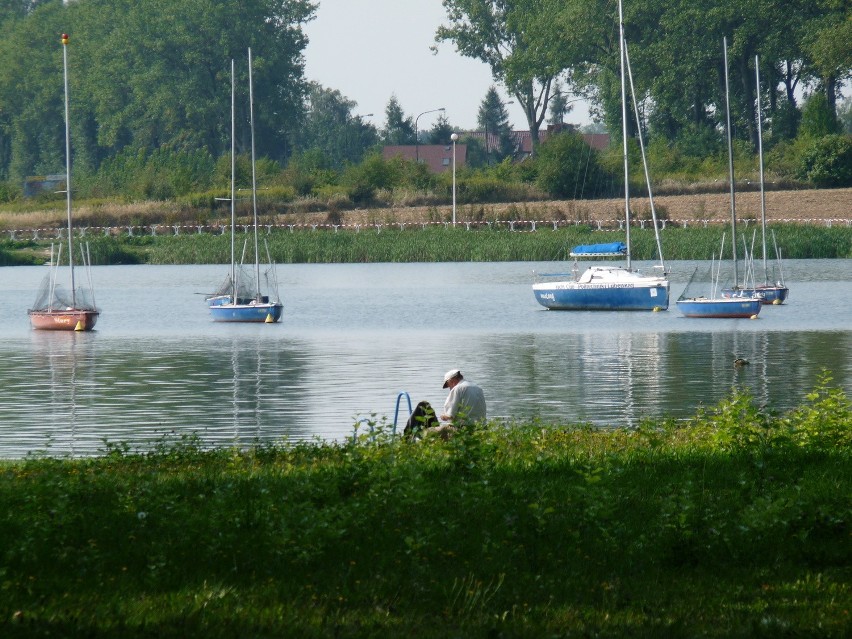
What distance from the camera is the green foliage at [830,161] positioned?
A: 93.4m

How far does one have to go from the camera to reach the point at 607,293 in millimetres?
48688

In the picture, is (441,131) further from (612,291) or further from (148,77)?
(612,291)

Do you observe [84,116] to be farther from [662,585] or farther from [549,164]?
[662,585]

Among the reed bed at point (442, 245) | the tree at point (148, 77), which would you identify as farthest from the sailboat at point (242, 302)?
the tree at point (148, 77)

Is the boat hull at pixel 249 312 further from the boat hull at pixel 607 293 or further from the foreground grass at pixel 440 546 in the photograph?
the foreground grass at pixel 440 546

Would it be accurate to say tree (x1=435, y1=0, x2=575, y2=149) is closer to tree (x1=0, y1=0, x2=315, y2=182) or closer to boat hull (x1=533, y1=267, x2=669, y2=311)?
tree (x1=0, y1=0, x2=315, y2=182)

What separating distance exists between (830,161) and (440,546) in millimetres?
88175

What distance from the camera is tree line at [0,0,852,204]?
102m

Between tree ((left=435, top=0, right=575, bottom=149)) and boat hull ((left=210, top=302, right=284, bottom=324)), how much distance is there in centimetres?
7540

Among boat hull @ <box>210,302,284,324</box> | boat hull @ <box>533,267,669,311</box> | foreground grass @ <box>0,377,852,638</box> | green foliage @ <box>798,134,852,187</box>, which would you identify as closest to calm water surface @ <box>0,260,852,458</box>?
boat hull @ <box>210,302,284,324</box>

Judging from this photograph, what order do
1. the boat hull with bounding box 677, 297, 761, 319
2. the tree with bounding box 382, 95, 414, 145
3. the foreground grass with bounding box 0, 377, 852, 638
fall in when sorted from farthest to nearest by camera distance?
the tree with bounding box 382, 95, 414, 145, the boat hull with bounding box 677, 297, 761, 319, the foreground grass with bounding box 0, 377, 852, 638

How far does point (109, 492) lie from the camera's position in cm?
1135

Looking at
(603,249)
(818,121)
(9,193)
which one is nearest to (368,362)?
(603,249)

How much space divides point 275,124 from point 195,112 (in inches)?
351
